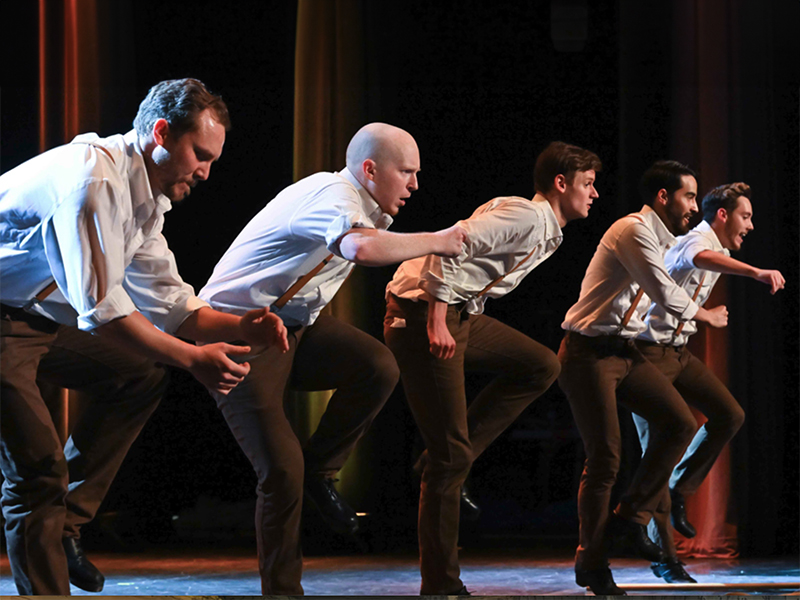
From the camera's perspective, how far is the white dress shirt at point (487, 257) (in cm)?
290

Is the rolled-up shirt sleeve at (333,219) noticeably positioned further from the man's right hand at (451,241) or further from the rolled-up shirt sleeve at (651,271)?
the rolled-up shirt sleeve at (651,271)

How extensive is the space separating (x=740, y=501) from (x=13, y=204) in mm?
3092

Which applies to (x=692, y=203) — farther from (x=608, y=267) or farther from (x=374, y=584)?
(x=374, y=584)

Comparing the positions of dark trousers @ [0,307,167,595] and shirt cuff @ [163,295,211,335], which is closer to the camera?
dark trousers @ [0,307,167,595]

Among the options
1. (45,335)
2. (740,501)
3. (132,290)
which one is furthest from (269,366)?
(740,501)

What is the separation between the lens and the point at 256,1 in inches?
144

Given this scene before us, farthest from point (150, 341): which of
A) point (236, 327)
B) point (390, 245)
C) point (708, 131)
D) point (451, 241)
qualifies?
point (708, 131)

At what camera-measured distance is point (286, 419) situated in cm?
260

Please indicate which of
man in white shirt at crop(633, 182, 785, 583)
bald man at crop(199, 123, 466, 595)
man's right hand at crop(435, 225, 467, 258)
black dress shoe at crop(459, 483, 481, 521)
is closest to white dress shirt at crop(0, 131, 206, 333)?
bald man at crop(199, 123, 466, 595)

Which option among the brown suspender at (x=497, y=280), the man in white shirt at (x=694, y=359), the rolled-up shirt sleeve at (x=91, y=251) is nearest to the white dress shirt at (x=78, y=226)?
the rolled-up shirt sleeve at (x=91, y=251)

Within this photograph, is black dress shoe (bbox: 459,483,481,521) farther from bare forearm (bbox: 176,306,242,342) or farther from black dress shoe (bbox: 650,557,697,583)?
bare forearm (bbox: 176,306,242,342)

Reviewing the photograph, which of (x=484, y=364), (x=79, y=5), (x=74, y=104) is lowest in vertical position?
(x=484, y=364)

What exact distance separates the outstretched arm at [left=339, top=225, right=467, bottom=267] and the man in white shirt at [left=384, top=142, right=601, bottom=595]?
42cm

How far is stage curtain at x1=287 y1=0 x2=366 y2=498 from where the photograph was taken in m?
3.59
